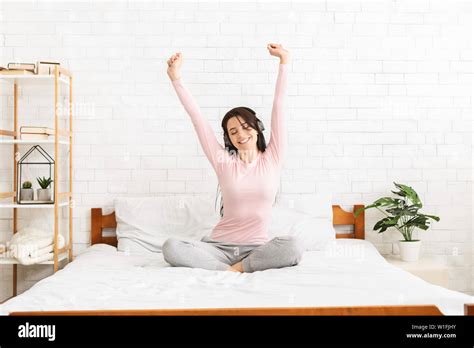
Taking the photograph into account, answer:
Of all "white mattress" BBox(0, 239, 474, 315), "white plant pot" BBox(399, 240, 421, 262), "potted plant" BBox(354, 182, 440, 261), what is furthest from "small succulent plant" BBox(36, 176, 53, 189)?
"white plant pot" BBox(399, 240, 421, 262)

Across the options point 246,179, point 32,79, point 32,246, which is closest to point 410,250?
point 246,179

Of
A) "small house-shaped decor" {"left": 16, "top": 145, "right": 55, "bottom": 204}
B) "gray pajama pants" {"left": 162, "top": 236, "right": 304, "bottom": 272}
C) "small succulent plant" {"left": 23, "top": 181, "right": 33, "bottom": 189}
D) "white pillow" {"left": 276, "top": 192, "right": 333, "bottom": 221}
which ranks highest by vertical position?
"small house-shaped decor" {"left": 16, "top": 145, "right": 55, "bottom": 204}

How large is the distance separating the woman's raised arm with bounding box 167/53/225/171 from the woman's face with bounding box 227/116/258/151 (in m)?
0.09

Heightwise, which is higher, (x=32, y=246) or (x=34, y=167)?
(x=34, y=167)

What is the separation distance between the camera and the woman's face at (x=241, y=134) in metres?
2.54

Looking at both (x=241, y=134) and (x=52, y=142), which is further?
(x=52, y=142)

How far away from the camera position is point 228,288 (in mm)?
1835

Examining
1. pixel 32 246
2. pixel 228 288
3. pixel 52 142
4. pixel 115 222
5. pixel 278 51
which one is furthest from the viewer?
pixel 115 222

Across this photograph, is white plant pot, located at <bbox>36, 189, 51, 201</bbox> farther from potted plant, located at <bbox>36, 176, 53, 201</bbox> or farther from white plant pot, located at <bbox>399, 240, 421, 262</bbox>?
white plant pot, located at <bbox>399, 240, 421, 262</bbox>

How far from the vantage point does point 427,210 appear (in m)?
3.21

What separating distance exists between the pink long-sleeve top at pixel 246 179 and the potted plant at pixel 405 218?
0.75 meters

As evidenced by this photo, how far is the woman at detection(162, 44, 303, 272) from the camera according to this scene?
236cm

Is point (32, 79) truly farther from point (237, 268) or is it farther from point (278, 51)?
point (237, 268)

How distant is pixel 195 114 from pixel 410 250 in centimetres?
142
